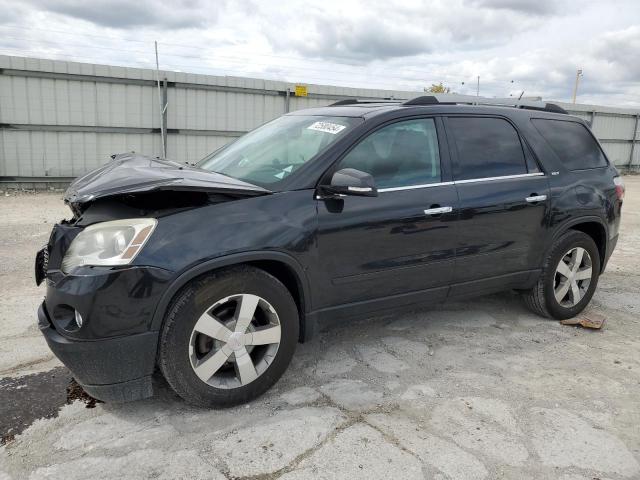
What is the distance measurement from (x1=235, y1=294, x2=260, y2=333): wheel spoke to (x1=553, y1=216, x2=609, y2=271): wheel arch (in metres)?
2.60

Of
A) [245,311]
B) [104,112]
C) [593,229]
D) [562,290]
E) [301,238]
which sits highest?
[104,112]

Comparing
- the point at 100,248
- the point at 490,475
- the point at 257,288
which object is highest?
the point at 100,248

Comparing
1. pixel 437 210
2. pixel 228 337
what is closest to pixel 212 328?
pixel 228 337

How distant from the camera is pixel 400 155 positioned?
134 inches

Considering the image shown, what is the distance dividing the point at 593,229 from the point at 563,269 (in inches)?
20.6

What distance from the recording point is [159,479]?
230 centimetres

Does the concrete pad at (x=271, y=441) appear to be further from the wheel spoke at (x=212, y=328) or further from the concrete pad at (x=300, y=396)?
the wheel spoke at (x=212, y=328)

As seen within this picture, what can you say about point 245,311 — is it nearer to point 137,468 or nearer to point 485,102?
point 137,468

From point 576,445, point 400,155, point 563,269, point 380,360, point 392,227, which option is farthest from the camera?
point 563,269

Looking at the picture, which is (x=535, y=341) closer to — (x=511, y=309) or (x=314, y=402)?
(x=511, y=309)

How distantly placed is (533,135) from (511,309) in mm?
1521

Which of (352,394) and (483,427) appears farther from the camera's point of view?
(352,394)

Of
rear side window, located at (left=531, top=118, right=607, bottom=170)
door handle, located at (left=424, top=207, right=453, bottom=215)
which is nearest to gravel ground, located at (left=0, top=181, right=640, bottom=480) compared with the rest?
door handle, located at (left=424, top=207, right=453, bottom=215)

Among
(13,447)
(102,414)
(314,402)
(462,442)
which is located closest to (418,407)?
(462,442)
